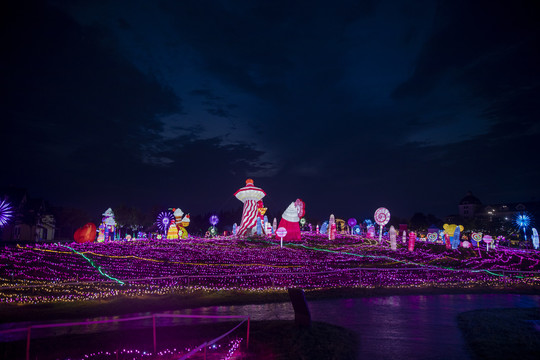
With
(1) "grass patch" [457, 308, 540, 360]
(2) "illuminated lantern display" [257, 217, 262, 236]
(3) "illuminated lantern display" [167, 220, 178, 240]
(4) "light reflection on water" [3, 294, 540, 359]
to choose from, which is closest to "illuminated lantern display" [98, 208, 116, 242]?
(3) "illuminated lantern display" [167, 220, 178, 240]

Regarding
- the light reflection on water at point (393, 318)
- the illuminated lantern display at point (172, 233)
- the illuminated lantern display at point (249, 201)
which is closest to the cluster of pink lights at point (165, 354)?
the light reflection on water at point (393, 318)

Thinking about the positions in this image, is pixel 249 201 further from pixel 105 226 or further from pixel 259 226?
pixel 105 226

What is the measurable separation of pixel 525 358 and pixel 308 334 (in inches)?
180

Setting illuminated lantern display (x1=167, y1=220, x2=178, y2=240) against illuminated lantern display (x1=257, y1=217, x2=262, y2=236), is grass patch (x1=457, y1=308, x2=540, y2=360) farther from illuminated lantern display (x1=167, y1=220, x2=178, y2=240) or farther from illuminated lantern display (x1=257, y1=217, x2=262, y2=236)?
illuminated lantern display (x1=167, y1=220, x2=178, y2=240)

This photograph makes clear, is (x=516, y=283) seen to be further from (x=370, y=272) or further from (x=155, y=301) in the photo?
(x=155, y=301)

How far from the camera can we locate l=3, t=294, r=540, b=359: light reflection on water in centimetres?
771

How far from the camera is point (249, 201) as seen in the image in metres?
Result: 43.6

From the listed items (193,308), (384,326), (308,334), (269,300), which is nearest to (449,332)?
(384,326)

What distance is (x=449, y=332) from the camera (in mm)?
8938

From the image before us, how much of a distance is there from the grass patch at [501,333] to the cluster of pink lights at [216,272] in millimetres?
5732

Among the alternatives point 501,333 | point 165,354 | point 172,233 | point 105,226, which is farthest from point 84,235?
point 501,333

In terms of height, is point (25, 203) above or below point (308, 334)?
above

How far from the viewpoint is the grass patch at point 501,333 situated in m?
7.26

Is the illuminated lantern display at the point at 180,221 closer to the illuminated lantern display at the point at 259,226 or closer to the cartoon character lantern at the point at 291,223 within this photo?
the illuminated lantern display at the point at 259,226
